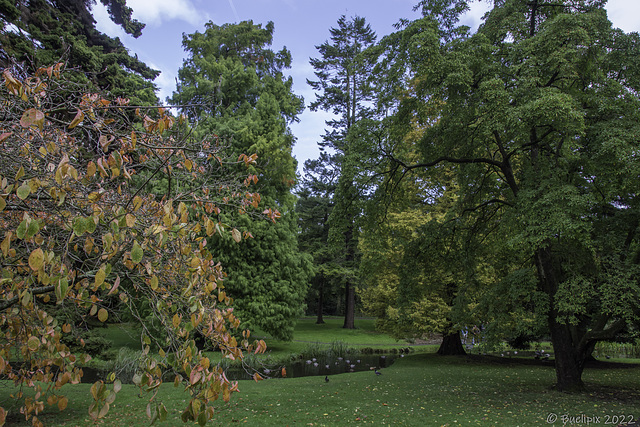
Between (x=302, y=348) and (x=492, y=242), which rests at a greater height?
(x=492, y=242)

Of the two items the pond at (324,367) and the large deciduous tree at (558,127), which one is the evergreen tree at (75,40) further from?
the pond at (324,367)

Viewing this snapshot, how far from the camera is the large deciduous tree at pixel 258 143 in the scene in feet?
57.8

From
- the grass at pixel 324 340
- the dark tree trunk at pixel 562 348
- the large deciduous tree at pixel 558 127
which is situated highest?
the large deciduous tree at pixel 558 127

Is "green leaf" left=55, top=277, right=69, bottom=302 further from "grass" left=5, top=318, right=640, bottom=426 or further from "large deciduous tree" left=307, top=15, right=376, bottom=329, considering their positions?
"large deciduous tree" left=307, top=15, right=376, bottom=329

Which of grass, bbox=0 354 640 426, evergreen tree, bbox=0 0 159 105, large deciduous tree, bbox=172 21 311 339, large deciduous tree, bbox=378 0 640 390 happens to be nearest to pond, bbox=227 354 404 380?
large deciduous tree, bbox=172 21 311 339

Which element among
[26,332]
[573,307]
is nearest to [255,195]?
[26,332]

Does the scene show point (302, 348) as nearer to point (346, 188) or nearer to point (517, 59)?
point (346, 188)

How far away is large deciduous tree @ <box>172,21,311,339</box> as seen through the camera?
17625 millimetres

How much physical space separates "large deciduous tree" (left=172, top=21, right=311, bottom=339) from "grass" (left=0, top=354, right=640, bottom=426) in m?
5.80

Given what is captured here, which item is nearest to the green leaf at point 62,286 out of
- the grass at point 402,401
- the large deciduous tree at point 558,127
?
the grass at point 402,401

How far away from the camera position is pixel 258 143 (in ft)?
59.7

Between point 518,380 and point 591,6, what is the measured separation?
10.2 metres

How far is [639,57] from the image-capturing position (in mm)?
7801

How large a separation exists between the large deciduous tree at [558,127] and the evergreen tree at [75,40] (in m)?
8.13
